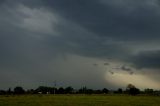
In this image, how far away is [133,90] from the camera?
627 feet
